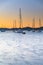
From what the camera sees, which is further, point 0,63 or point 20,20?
point 20,20

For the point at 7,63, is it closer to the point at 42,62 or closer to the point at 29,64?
the point at 29,64

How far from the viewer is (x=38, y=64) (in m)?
7.54

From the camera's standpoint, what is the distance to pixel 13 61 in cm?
803

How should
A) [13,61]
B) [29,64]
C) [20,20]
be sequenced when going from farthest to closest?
[20,20] < [13,61] < [29,64]

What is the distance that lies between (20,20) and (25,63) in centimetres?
1852

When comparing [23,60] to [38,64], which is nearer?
[38,64]

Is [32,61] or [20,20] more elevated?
[32,61]

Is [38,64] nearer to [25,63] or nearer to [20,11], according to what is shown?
[25,63]

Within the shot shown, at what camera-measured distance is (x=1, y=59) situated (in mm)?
Answer: 8398

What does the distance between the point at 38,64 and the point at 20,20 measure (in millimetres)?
18722

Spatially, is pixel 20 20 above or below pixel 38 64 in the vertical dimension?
below

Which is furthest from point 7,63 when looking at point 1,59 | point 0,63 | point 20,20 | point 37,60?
point 20,20

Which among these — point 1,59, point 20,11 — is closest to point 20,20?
point 20,11

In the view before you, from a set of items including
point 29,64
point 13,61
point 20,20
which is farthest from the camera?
point 20,20
